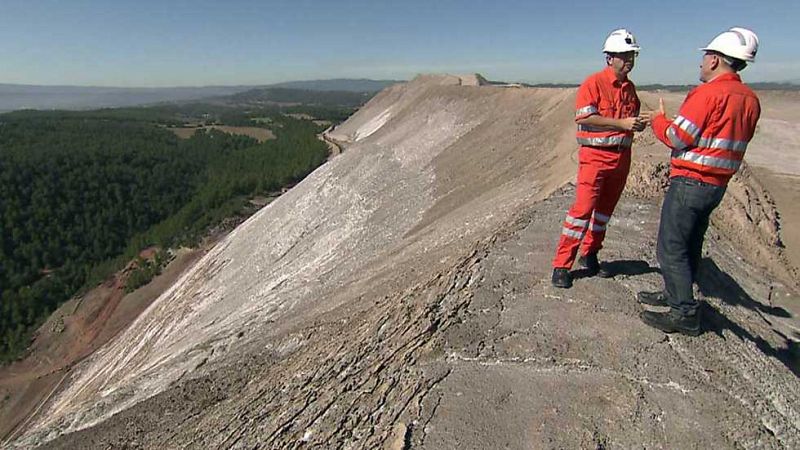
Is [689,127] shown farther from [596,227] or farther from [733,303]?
[733,303]

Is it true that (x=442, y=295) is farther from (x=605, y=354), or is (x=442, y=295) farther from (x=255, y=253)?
(x=255, y=253)

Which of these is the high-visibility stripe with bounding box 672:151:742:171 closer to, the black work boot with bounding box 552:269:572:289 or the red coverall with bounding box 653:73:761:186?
the red coverall with bounding box 653:73:761:186

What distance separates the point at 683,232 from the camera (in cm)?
460

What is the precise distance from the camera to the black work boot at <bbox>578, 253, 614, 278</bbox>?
6025mm

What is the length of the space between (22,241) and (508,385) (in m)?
52.7

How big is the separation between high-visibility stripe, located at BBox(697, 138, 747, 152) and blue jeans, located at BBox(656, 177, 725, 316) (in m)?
0.33

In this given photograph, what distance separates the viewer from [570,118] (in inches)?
720

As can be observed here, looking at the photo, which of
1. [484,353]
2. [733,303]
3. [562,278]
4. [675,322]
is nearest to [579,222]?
[562,278]

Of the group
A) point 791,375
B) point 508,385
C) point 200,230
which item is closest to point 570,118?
point 791,375

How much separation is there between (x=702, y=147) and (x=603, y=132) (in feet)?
3.78

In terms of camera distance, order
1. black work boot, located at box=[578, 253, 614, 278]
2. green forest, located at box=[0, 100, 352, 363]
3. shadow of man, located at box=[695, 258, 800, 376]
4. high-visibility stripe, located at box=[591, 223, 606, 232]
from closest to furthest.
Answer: shadow of man, located at box=[695, 258, 800, 376]
high-visibility stripe, located at box=[591, 223, 606, 232]
black work boot, located at box=[578, 253, 614, 278]
green forest, located at box=[0, 100, 352, 363]

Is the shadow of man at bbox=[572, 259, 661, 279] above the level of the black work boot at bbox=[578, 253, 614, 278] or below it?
below

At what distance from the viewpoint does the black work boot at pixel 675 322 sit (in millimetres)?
4809

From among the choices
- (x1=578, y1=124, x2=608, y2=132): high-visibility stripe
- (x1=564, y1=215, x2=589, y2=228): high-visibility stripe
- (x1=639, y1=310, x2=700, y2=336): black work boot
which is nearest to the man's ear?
(x1=578, y1=124, x2=608, y2=132): high-visibility stripe
